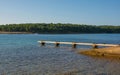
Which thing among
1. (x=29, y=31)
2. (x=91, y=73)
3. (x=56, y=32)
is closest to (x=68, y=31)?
(x=56, y=32)

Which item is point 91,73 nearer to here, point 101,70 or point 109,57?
point 101,70

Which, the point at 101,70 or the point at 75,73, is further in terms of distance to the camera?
the point at 101,70

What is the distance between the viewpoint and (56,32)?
189000 millimetres

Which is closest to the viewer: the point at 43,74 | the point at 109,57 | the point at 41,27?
the point at 43,74

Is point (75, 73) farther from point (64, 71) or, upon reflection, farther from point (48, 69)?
point (48, 69)

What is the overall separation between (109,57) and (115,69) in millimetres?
8243

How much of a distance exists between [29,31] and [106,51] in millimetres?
156512

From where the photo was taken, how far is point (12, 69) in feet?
75.9

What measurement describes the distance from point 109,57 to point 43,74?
12.9m

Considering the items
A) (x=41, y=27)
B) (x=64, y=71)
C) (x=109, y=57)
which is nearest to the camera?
(x=64, y=71)

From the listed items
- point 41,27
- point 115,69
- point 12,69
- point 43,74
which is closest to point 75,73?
point 43,74

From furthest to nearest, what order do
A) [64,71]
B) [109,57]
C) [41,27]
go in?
[41,27] → [109,57] → [64,71]

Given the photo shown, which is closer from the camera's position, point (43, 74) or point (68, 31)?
point (43, 74)

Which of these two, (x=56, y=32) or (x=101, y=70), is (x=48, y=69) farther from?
(x=56, y=32)
